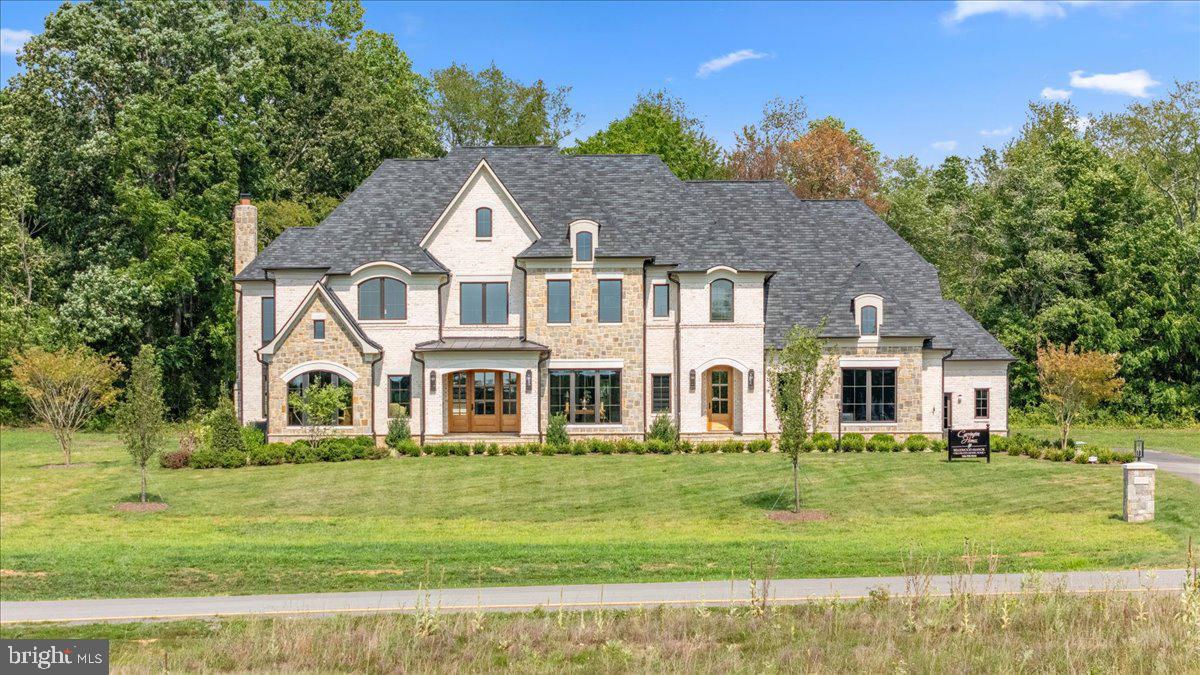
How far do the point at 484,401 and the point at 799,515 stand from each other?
55.7 ft

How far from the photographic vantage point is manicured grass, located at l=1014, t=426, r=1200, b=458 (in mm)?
38531

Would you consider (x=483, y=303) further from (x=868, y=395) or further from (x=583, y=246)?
(x=868, y=395)

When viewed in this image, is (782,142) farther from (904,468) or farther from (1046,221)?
(904,468)

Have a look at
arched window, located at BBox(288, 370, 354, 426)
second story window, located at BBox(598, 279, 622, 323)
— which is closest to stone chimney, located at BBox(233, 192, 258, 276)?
arched window, located at BBox(288, 370, 354, 426)

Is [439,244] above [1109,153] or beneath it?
beneath

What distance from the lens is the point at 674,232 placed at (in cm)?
3931

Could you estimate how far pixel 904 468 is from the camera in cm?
3091

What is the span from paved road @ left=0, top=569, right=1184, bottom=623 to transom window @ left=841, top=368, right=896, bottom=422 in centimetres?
2022

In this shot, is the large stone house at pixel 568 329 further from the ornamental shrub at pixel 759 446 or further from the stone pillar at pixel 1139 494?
the stone pillar at pixel 1139 494

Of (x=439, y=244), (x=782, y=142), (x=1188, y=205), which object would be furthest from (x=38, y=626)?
(x=1188, y=205)

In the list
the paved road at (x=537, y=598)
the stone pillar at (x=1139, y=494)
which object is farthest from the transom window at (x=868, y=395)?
the paved road at (x=537, y=598)

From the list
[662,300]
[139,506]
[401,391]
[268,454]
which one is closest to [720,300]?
[662,300]

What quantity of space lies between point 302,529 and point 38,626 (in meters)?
8.45

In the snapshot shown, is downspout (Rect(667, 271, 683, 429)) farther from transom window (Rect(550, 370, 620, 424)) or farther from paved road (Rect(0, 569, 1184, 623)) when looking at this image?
paved road (Rect(0, 569, 1184, 623))
